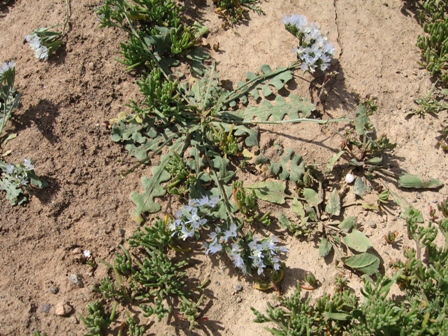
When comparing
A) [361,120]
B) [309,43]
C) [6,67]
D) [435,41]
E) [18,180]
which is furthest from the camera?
[435,41]

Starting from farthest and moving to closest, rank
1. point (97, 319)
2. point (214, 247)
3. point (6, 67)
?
1. point (6, 67)
2. point (214, 247)
3. point (97, 319)

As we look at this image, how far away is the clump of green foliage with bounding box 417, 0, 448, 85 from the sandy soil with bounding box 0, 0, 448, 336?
111 millimetres

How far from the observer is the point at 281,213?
3.96 metres

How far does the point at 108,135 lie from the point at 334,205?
87.3 inches

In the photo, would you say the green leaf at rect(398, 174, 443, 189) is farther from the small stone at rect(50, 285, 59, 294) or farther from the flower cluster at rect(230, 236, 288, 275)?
the small stone at rect(50, 285, 59, 294)

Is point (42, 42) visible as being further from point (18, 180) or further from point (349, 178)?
point (349, 178)

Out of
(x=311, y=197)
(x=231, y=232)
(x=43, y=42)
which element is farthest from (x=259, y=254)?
(x=43, y=42)

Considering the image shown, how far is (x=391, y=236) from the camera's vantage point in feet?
12.5

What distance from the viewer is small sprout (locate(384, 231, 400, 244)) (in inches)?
150

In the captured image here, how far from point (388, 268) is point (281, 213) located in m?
1.05

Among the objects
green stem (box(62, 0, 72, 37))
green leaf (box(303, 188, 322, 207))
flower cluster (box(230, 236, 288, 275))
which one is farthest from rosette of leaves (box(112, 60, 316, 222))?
green stem (box(62, 0, 72, 37))

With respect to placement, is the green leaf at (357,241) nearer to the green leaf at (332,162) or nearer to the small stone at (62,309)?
the green leaf at (332,162)

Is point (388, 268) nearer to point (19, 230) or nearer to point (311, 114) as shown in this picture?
point (311, 114)

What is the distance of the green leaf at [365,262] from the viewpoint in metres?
3.69
